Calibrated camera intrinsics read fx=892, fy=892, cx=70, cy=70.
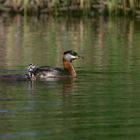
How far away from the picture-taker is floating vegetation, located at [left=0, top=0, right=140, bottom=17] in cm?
2934

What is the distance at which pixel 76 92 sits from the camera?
12211mm

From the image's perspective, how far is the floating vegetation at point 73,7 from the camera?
2934 centimetres

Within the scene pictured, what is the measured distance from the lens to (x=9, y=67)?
49.4ft

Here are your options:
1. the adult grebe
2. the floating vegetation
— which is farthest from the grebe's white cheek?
the floating vegetation

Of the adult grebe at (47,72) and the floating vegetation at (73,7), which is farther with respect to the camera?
the floating vegetation at (73,7)

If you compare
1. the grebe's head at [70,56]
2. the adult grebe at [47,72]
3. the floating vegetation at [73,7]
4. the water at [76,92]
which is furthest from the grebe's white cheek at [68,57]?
the floating vegetation at [73,7]

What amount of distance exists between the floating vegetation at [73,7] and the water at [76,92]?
6467mm

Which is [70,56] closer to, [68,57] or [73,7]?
[68,57]

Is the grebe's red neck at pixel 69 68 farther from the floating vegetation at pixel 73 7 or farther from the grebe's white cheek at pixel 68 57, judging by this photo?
the floating vegetation at pixel 73 7

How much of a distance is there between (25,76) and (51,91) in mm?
1506

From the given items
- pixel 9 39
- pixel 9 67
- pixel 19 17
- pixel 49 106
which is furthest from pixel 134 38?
pixel 49 106

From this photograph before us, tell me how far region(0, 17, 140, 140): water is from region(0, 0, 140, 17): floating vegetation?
255 inches

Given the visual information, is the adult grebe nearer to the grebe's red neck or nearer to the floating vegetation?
the grebe's red neck

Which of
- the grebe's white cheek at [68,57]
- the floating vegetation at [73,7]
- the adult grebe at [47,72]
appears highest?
the grebe's white cheek at [68,57]
